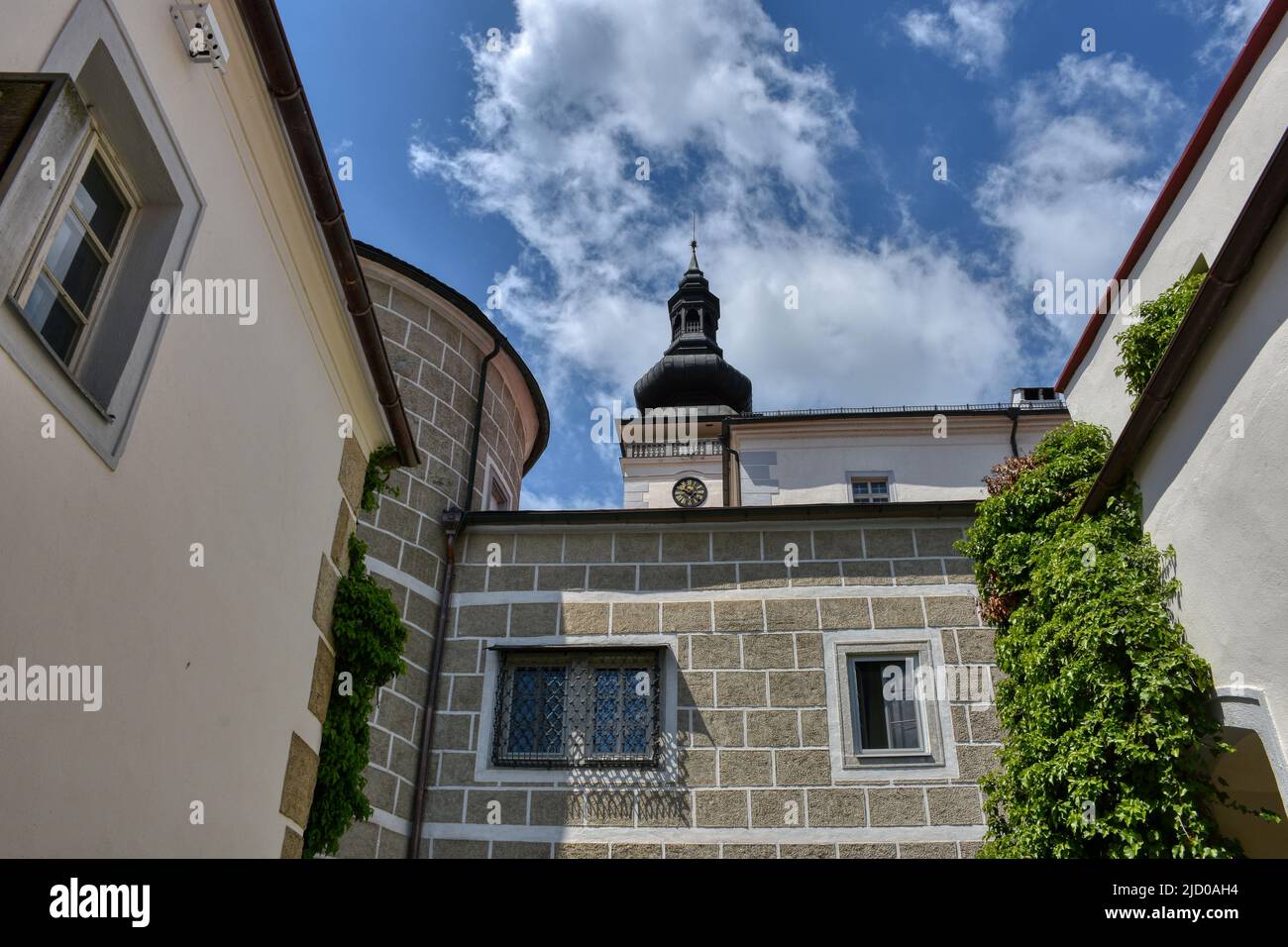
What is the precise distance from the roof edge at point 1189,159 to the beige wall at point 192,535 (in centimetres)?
655

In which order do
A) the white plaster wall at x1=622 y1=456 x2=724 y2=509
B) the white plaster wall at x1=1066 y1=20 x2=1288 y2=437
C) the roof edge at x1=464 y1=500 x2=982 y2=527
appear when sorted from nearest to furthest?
the white plaster wall at x1=1066 y1=20 x2=1288 y2=437
the roof edge at x1=464 y1=500 x2=982 y2=527
the white plaster wall at x1=622 y1=456 x2=724 y2=509

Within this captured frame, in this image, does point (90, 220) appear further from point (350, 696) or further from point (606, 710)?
point (606, 710)

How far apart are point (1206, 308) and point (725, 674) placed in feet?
23.2

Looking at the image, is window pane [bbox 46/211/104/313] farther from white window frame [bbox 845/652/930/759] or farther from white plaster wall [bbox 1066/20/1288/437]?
white window frame [bbox 845/652/930/759]

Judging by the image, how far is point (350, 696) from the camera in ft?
23.1

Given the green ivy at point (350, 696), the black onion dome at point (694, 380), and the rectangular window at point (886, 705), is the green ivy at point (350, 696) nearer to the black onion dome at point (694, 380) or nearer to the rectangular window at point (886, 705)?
the rectangular window at point (886, 705)

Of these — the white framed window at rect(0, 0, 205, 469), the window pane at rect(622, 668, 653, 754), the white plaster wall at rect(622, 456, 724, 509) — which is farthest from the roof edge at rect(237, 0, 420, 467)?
the white plaster wall at rect(622, 456, 724, 509)

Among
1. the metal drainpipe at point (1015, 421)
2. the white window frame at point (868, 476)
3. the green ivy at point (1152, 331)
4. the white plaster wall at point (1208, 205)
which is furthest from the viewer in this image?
the metal drainpipe at point (1015, 421)

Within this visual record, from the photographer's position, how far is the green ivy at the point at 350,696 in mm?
6844

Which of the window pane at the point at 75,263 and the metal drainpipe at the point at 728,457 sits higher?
the metal drainpipe at the point at 728,457

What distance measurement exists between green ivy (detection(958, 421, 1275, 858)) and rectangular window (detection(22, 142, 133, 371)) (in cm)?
656

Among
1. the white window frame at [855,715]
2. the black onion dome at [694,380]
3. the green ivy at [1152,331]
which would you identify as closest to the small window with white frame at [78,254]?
the green ivy at [1152,331]

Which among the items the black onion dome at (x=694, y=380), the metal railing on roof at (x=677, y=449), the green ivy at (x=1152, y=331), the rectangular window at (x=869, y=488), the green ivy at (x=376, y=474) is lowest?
the green ivy at (x=376, y=474)

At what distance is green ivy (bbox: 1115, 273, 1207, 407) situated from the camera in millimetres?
8180
